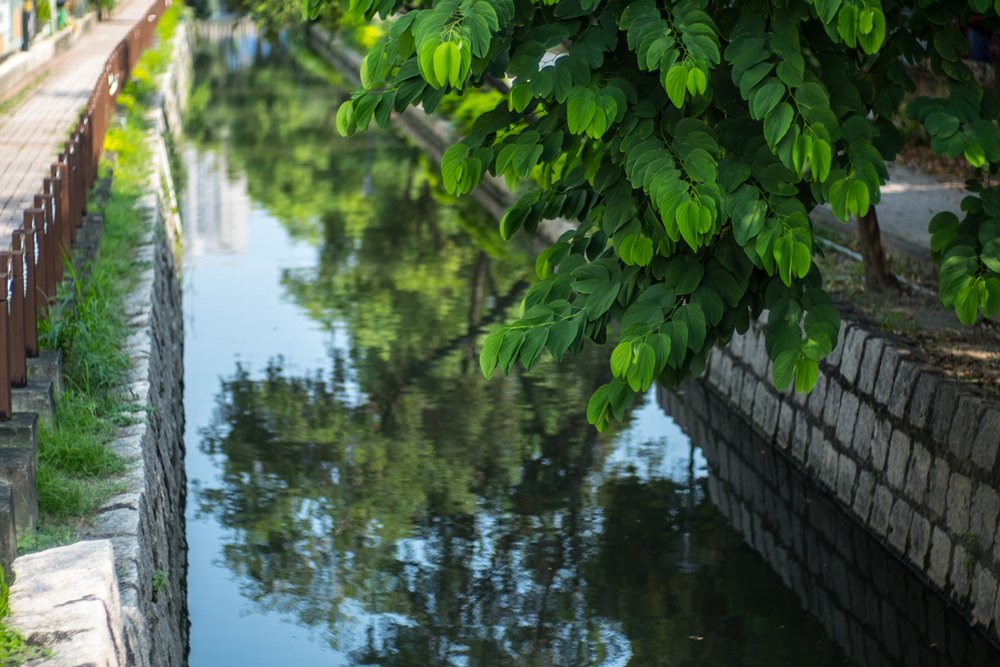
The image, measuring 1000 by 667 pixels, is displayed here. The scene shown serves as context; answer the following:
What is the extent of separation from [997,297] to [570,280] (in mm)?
1687

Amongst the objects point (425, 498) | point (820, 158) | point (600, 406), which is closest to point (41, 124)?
point (425, 498)

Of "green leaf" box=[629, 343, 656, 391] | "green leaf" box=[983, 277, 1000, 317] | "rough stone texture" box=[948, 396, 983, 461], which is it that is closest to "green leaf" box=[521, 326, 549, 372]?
"green leaf" box=[629, 343, 656, 391]

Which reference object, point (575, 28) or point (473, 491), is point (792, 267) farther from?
point (473, 491)

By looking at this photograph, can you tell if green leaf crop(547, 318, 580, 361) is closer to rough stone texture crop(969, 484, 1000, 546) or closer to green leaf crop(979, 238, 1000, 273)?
green leaf crop(979, 238, 1000, 273)

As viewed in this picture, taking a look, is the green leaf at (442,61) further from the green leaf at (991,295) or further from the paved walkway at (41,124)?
the paved walkway at (41,124)

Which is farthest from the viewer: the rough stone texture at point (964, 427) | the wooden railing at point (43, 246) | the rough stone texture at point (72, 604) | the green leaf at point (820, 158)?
the rough stone texture at point (964, 427)

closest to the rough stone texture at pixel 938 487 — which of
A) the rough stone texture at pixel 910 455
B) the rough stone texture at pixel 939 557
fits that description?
the rough stone texture at pixel 910 455

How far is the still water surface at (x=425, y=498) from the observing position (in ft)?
28.4

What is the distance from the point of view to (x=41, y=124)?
766 inches

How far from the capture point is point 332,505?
34.3 ft

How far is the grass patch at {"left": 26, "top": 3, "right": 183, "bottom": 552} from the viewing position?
6922 mm

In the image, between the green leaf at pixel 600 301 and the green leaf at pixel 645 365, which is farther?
the green leaf at pixel 600 301

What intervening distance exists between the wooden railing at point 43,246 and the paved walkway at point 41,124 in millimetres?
564

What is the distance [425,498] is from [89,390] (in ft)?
9.53
